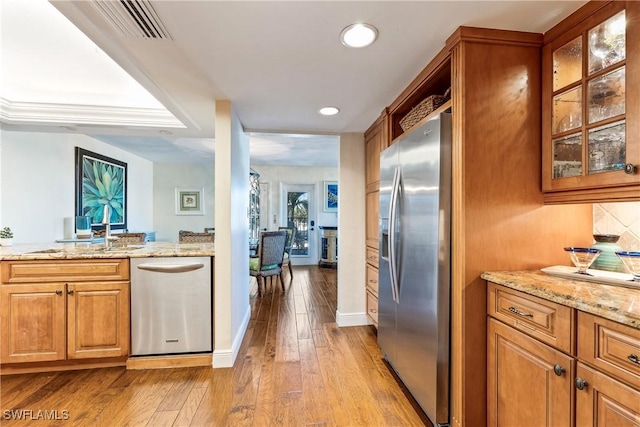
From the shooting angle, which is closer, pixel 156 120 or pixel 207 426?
pixel 207 426

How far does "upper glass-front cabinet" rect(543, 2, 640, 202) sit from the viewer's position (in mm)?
1099

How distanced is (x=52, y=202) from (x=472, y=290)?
15.3 feet

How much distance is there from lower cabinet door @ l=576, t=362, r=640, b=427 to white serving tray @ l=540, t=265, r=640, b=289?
15.7 inches

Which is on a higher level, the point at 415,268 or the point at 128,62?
the point at 128,62

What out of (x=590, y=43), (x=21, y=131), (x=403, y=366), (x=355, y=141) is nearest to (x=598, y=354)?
(x=403, y=366)

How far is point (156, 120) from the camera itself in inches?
112

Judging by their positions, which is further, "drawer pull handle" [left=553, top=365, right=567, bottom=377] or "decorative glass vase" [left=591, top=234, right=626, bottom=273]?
"decorative glass vase" [left=591, top=234, right=626, bottom=273]

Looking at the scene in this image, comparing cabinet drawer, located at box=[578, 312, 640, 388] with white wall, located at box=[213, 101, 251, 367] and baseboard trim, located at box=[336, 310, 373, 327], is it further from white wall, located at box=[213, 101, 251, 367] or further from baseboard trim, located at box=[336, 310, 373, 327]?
baseboard trim, located at box=[336, 310, 373, 327]

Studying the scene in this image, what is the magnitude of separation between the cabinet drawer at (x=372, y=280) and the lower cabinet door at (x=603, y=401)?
1794 mm

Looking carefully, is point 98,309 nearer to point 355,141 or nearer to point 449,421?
point 449,421

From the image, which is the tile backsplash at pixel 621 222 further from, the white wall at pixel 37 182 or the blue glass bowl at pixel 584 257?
the white wall at pixel 37 182

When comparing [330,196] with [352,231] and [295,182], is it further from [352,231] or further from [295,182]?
[352,231]

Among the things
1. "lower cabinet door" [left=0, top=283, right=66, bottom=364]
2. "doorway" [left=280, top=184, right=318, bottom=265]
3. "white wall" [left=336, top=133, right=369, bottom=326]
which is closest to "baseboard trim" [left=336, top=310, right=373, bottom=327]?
"white wall" [left=336, top=133, right=369, bottom=326]

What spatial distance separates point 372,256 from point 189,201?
495cm
